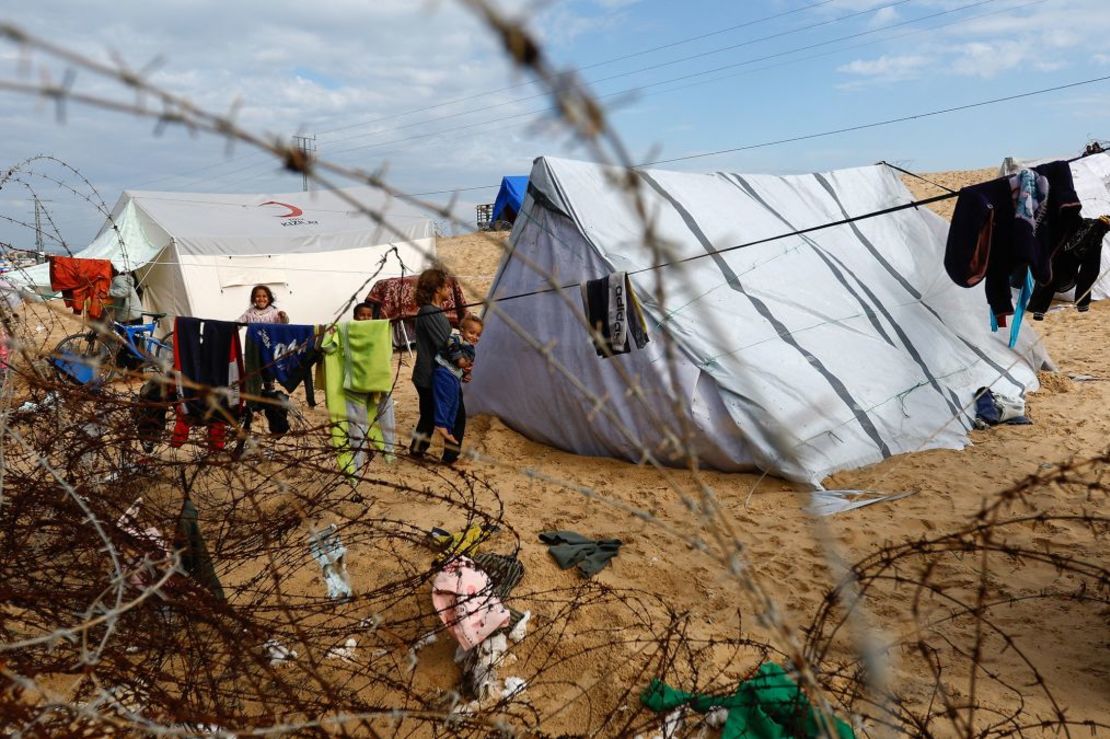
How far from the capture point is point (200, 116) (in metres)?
0.87

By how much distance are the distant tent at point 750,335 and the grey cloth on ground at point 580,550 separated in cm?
107

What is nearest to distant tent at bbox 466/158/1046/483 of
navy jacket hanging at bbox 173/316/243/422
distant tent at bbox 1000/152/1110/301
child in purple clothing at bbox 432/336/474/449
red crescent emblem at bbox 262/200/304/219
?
child in purple clothing at bbox 432/336/474/449

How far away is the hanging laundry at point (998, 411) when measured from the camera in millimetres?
6371

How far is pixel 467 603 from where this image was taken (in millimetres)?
3168

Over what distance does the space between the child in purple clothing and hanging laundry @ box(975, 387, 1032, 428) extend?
13.8 feet

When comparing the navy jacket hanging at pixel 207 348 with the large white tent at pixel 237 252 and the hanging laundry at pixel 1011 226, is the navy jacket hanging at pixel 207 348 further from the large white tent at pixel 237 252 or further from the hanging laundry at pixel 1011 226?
the large white tent at pixel 237 252

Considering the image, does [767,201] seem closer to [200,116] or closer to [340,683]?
[340,683]

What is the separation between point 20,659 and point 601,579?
8.35 ft

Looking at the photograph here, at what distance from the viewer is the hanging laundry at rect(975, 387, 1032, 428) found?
20.9 ft

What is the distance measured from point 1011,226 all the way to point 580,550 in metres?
3.47

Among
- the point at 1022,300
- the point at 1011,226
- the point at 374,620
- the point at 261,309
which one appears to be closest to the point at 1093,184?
the point at 1022,300

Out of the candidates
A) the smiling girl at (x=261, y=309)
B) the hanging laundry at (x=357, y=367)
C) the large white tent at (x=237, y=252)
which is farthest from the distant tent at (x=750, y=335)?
the large white tent at (x=237, y=252)

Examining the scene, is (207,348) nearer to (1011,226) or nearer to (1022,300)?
(1011,226)

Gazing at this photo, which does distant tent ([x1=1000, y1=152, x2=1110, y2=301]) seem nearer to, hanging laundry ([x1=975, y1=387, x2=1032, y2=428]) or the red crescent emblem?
hanging laundry ([x1=975, y1=387, x2=1032, y2=428])
